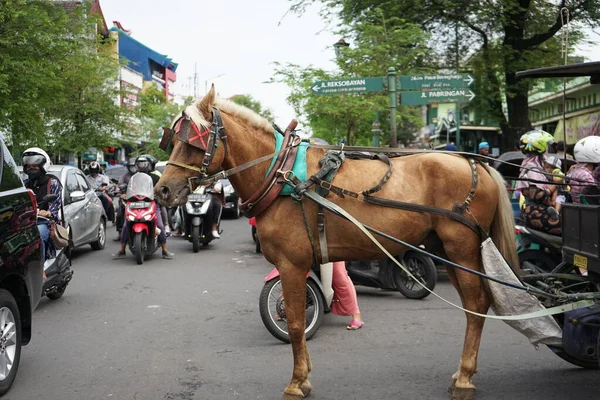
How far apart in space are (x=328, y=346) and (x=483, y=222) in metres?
2.16

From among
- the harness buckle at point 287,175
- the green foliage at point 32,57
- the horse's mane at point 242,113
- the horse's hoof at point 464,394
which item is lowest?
the horse's hoof at point 464,394

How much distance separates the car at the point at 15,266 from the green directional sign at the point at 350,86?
27.0 ft

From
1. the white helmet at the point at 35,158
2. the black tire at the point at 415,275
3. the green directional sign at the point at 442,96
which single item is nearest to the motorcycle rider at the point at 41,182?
the white helmet at the point at 35,158

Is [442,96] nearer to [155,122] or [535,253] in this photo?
[535,253]

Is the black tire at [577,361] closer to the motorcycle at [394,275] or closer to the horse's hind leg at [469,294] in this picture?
the horse's hind leg at [469,294]

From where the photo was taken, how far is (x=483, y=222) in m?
4.89

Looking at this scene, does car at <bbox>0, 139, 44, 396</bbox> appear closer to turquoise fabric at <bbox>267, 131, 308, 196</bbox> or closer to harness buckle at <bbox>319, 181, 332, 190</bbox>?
turquoise fabric at <bbox>267, 131, 308, 196</bbox>

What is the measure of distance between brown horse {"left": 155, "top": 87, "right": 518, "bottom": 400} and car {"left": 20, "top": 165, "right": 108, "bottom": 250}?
664 cm

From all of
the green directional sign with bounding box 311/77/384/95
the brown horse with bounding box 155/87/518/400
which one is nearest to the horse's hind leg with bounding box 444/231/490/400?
the brown horse with bounding box 155/87/518/400

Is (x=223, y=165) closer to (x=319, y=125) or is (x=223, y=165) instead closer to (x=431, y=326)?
(x=431, y=326)

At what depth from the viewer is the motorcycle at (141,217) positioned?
11.8 meters

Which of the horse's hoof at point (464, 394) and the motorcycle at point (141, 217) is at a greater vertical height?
the motorcycle at point (141, 217)

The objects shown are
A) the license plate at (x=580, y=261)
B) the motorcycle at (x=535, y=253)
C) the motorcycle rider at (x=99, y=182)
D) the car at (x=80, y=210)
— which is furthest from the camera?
the motorcycle rider at (x=99, y=182)

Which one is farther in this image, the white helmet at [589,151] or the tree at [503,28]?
the tree at [503,28]
